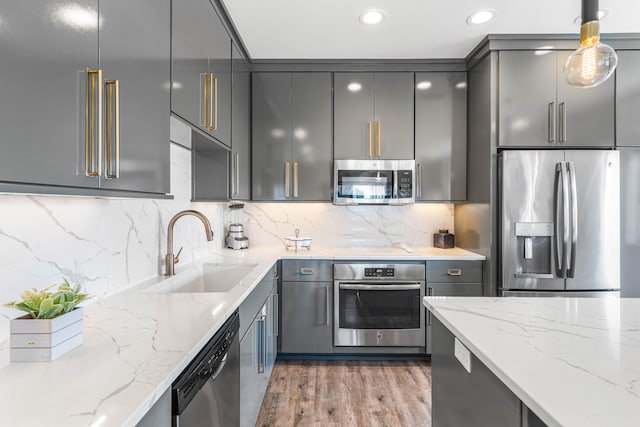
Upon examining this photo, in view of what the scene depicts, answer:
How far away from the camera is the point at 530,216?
2520 mm

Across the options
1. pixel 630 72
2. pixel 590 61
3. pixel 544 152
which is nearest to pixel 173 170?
pixel 590 61

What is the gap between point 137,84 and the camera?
119cm

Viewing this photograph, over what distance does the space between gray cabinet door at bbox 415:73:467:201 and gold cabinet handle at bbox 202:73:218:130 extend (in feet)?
5.90

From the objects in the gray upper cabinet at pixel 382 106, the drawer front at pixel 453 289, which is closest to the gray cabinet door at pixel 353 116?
the gray upper cabinet at pixel 382 106

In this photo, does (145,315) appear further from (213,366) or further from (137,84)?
(137,84)

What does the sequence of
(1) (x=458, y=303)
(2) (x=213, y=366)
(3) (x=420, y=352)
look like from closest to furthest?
(2) (x=213, y=366), (1) (x=458, y=303), (3) (x=420, y=352)

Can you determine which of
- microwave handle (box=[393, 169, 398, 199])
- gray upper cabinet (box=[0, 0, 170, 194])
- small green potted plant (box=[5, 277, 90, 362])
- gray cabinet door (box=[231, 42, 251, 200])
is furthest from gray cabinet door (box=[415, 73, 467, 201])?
small green potted plant (box=[5, 277, 90, 362])

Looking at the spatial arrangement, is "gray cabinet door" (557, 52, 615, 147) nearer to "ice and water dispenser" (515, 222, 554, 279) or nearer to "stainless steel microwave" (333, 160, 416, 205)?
"ice and water dispenser" (515, 222, 554, 279)

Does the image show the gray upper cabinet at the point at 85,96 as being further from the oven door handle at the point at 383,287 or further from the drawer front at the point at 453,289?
the drawer front at the point at 453,289

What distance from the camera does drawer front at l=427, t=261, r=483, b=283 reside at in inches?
107

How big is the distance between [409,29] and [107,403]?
106 inches

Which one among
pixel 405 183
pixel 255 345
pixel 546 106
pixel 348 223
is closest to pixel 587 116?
pixel 546 106

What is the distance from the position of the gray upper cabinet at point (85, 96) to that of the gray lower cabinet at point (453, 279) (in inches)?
85.2

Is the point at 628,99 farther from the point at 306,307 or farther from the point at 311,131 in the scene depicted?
the point at 306,307
